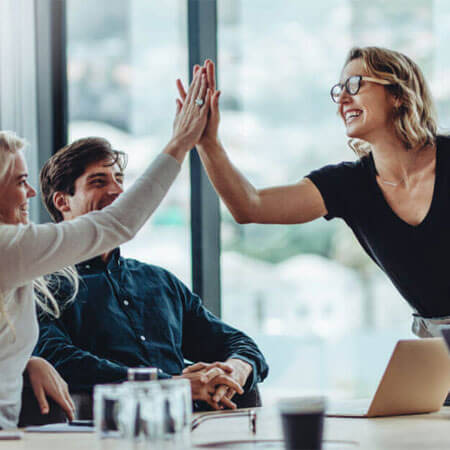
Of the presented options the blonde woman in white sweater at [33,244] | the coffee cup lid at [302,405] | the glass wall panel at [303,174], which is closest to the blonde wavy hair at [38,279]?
the blonde woman in white sweater at [33,244]

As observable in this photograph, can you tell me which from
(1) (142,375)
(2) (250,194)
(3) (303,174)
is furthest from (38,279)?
(3) (303,174)

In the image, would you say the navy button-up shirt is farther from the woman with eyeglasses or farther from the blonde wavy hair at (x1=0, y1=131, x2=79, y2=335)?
the woman with eyeglasses

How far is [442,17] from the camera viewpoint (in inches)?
154

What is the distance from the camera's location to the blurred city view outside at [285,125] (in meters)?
4.66

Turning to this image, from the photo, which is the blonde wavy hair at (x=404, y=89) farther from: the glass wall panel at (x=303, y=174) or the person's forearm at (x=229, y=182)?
the glass wall panel at (x=303, y=174)

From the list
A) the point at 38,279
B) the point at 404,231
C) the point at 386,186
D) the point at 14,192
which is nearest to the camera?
the point at 14,192

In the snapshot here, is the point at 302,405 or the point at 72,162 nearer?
the point at 302,405

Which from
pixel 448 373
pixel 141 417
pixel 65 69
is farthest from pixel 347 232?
pixel 141 417

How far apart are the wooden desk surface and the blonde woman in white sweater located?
28cm

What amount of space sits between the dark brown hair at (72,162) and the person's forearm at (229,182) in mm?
296

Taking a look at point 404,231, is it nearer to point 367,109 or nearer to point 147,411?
point 367,109

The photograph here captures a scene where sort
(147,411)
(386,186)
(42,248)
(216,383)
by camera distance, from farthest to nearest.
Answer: (386,186), (216,383), (42,248), (147,411)

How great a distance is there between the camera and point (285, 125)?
6090mm

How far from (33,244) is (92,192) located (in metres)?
0.75
